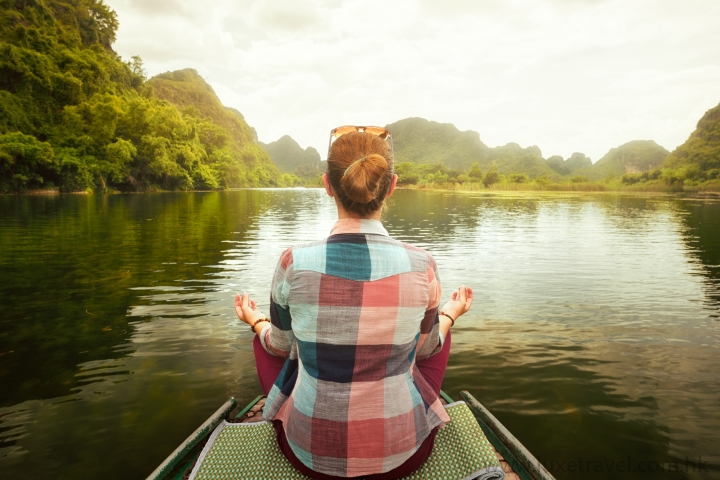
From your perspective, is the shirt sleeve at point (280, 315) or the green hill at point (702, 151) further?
the green hill at point (702, 151)

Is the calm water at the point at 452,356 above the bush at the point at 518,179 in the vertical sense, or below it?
below

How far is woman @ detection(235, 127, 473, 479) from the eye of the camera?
1606 millimetres

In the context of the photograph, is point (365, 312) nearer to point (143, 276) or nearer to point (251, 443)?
point (251, 443)

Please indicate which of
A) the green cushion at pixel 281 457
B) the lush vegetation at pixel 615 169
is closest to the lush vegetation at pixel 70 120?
the lush vegetation at pixel 615 169

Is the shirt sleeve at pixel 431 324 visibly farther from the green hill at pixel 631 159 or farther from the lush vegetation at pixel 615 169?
the green hill at pixel 631 159

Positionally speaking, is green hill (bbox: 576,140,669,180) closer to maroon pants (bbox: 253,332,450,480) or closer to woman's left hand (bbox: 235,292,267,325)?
maroon pants (bbox: 253,332,450,480)

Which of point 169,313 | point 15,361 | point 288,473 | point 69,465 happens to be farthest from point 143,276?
point 288,473

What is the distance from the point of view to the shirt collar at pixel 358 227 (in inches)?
67.4

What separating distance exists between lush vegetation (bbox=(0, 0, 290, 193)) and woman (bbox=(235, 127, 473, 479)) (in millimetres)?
45260

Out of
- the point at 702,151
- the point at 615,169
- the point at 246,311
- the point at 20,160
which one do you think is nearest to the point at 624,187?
the point at 702,151

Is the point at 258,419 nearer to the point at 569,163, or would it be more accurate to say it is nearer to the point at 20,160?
the point at 20,160

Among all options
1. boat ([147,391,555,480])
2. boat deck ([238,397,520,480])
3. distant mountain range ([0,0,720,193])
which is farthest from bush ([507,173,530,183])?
boat deck ([238,397,520,480])

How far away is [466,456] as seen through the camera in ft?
6.85

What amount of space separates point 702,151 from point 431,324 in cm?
11816
